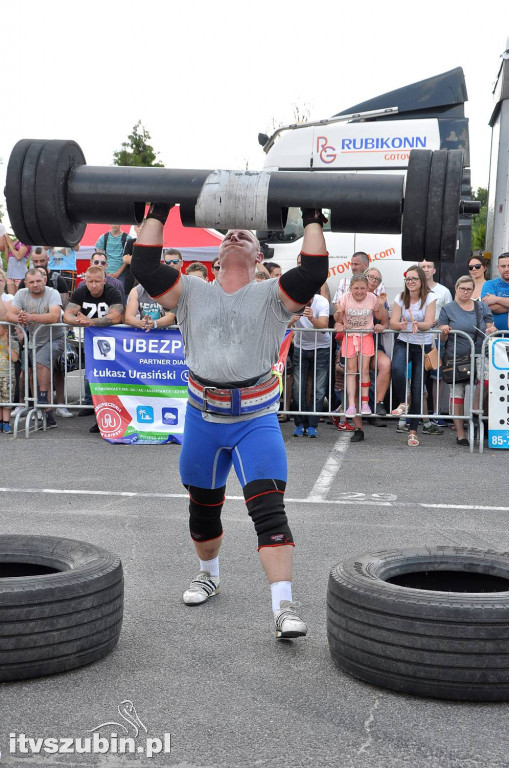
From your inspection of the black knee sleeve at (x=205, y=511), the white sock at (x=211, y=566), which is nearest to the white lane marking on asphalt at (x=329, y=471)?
the white sock at (x=211, y=566)

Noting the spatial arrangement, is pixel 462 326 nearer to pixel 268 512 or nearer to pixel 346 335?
pixel 346 335

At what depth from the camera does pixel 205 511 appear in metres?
4.67

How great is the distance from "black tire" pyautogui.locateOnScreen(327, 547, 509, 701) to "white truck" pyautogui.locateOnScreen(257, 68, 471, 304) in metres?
8.82

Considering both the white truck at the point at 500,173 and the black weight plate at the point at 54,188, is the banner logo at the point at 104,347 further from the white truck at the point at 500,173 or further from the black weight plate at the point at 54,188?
the black weight plate at the point at 54,188

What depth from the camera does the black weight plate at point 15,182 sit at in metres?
3.92

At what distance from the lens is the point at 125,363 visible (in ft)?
33.7

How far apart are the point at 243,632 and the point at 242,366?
1.25 meters

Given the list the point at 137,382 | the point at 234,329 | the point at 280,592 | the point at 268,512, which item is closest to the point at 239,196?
the point at 234,329

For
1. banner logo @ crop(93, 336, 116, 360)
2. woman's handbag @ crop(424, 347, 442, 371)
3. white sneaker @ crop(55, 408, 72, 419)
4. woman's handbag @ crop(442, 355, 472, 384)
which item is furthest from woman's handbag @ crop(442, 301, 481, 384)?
white sneaker @ crop(55, 408, 72, 419)

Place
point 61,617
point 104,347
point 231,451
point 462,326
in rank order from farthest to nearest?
point 104,347, point 462,326, point 231,451, point 61,617

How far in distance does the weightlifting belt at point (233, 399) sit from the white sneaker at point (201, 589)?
100cm

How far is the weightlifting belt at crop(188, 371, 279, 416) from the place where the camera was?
14.2 feet

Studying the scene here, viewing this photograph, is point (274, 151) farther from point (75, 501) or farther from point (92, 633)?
point (92, 633)

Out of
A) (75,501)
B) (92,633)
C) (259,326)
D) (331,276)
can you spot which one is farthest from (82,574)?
(331,276)
